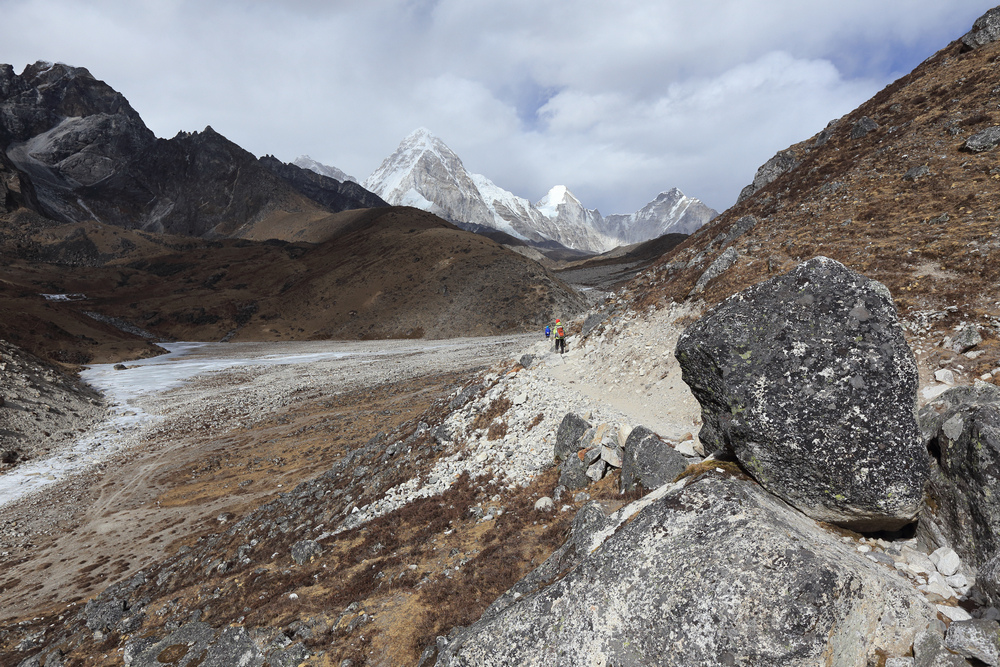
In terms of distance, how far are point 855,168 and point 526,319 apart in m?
54.6

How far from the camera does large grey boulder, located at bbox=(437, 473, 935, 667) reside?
4.14m

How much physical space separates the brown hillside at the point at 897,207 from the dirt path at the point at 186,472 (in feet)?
42.7

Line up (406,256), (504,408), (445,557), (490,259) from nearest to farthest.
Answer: (445,557) < (504,408) < (490,259) < (406,256)

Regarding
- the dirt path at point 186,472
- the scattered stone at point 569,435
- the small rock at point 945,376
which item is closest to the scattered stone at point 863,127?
the small rock at point 945,376

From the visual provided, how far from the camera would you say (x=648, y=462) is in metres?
8.69

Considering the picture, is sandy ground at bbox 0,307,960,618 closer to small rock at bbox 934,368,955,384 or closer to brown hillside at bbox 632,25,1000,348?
small rock at bbox 934,368,955,384

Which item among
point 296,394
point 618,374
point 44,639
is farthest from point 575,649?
point 296,394

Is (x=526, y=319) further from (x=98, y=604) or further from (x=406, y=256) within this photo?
(x=98, y=604)

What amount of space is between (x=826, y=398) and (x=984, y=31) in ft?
96.9

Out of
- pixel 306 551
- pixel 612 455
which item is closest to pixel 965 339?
pixel 612 455

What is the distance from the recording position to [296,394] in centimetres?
3544

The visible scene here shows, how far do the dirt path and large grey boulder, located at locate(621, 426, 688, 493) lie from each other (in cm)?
1580

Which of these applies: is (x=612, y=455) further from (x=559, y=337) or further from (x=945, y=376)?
(x=559, y=337)

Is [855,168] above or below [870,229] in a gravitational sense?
above
